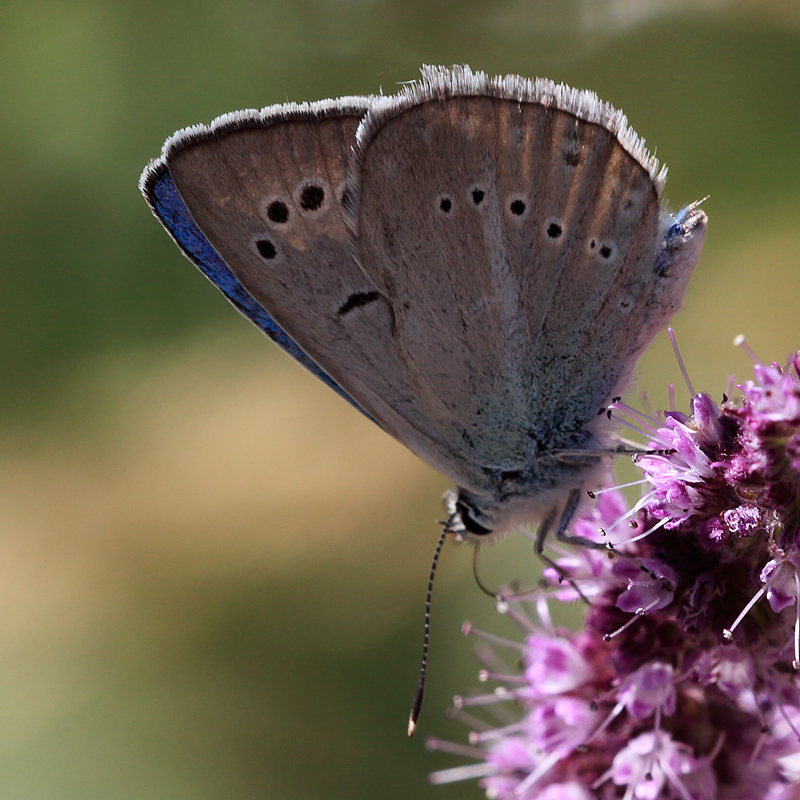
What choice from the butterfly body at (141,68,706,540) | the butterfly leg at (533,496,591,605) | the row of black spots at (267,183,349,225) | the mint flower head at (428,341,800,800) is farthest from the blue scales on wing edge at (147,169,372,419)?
the mint flower head at (428,341,800,800)

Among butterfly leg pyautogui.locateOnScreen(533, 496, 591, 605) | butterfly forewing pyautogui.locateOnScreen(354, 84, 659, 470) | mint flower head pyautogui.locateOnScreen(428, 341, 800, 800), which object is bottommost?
mint flower head pyautogui.locateOnScreen(428, 341, 800, 800)

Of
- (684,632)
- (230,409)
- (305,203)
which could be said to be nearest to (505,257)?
(305,203)

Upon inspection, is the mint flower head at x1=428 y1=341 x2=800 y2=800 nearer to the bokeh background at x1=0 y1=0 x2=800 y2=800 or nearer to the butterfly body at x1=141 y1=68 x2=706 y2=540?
the butterfly body at x1=141 y1=68 x2=706 y2=540

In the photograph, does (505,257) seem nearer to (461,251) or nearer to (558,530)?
(461,251)

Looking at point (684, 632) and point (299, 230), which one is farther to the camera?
point (299, 230)

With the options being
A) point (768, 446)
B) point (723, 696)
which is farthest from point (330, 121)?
point (723, 696)

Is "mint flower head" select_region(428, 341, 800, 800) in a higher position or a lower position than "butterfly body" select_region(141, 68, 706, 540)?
lower

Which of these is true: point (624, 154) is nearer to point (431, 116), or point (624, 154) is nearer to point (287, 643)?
point (431, 116)
